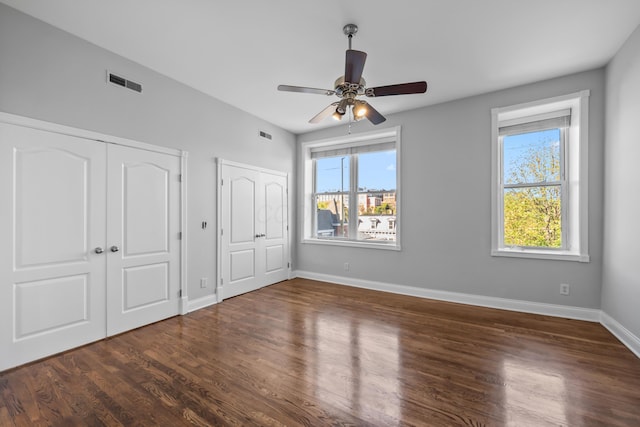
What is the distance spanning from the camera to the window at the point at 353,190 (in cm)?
486

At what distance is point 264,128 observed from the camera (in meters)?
4.94

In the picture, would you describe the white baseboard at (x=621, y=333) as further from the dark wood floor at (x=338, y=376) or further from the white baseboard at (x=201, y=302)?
the white baseboard at (x=201, y=302)

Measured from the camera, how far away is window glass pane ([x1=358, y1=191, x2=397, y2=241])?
15.9 feet

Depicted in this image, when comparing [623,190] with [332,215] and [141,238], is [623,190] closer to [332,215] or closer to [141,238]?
[332,215]

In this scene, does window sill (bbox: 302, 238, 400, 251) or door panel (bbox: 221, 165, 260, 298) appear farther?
window sill (bbox: 302, 238, 400, 251)

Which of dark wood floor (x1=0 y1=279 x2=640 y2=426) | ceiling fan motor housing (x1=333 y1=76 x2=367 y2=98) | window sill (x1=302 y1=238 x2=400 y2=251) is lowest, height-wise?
dark wood floor (x1=0 y1=279 x2=640 y2=426)

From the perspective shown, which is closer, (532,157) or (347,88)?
(347,88)

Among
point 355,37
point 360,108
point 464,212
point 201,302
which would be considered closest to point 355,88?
point 360,108

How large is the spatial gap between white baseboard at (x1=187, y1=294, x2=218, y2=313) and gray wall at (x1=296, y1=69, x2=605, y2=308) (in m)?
Answer: 2.42

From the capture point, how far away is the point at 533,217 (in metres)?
3.79

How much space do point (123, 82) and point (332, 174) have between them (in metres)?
3.56

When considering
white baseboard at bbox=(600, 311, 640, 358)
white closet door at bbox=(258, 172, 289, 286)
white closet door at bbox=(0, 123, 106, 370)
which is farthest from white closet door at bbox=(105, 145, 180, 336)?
white baseboard at bbox=(600, 311, 640, 358)

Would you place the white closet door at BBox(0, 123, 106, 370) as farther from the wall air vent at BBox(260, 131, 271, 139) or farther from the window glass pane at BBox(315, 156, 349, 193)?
the window glass pane at BBox(315, 156, 349, 193)

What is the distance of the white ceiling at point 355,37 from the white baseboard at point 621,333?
2.87 meters
